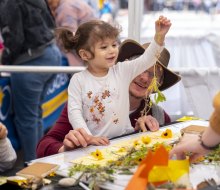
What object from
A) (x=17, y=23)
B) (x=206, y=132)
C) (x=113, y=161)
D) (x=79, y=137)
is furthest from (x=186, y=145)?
(x=17, y=23)

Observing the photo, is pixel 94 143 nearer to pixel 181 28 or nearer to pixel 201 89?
pixel 201 89

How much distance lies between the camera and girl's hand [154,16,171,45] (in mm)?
1624

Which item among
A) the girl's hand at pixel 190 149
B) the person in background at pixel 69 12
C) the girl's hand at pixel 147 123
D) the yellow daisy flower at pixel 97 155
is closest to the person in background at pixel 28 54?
the person in background at pixel 69 12

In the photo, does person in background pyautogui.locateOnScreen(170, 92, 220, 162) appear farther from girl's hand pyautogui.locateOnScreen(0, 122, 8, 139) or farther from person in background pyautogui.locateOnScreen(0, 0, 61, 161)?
person in background pyautogui.locateOnScreen(0, 0, 61, 161)

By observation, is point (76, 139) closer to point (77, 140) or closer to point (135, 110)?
point (77, 140)

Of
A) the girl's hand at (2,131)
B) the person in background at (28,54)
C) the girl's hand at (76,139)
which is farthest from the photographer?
the person in background at (28,54)

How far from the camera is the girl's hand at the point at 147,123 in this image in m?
1.73

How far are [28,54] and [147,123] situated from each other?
160 cm

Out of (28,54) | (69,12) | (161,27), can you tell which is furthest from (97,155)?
(69,12)

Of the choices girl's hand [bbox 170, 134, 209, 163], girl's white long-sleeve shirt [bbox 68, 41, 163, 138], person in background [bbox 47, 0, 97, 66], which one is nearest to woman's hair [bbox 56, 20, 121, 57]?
girl's white long-sleeve shirt [bbox 68, 41, 163, 138]

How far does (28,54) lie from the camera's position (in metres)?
3.14

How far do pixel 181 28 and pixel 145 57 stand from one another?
1741 millimetres

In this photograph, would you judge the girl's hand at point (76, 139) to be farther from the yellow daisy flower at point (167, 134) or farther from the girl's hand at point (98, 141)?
the yellow daisy flower at point (167, 134)

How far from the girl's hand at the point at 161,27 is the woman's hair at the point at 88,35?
0.20m
